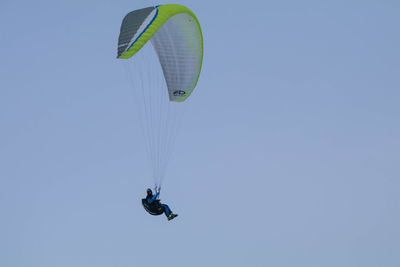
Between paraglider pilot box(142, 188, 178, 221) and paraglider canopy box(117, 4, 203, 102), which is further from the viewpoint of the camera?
paraglider pilot box(142, 188, 178, 221)

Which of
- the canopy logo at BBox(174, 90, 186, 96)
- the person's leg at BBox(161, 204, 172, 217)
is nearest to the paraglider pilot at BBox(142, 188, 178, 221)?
the person's leg at BBox(161, 204, 172, 217)

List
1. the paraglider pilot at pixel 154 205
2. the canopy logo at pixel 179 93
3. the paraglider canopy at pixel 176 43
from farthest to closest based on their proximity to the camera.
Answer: the canopy logo at pixel 179 93, the paraglider pilot at pixel 154 205, the paraglider canopy at pixel 176 43

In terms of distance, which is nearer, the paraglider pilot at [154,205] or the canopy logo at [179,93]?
the paraglider pilot at [154,205]

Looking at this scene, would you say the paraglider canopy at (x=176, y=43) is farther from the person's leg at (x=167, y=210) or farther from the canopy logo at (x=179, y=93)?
the person's leg at (x=167, y=210)

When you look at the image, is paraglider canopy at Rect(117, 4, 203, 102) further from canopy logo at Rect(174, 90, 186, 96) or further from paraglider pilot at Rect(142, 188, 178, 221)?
paraglider pilot at Rect(142, 188, 178, 221)

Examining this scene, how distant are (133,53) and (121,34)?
6.09 feet

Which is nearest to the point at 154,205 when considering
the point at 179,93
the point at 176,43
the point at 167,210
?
the point at 167,210

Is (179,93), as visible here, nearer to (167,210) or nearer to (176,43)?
(176,43)

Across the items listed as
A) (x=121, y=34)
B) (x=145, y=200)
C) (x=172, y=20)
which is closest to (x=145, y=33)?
(x=121, y=34)

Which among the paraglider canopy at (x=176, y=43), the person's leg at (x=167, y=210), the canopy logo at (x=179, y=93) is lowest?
the person's leg at (x=167, y=210)

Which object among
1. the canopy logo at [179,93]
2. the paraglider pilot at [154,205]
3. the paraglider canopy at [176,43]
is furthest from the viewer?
the canopy logo at [179,93]

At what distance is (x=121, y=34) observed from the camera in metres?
40.6

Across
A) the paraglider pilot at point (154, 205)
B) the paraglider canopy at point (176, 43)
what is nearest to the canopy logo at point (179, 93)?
the paraglider canopy at point (176, 43)

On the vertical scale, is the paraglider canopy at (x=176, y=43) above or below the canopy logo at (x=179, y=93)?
above
